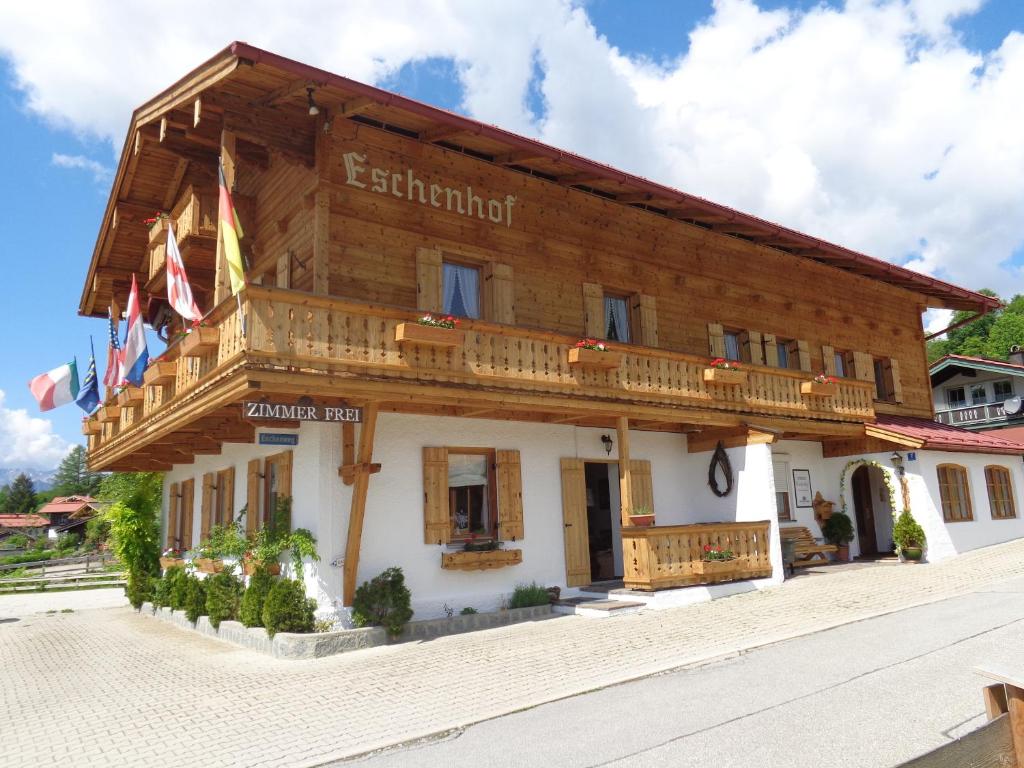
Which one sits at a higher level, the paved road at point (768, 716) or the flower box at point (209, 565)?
the flower box at point (209, 565)

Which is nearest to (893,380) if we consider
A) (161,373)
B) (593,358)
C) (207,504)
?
(593,358)

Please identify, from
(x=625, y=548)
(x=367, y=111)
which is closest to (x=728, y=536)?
(x=625, y=548)

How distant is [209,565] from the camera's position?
539 inches

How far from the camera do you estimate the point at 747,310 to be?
719 inches

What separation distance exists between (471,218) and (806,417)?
862 centimetres

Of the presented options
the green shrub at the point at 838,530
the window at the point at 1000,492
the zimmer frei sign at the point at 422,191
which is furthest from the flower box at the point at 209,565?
the window at the point at 1000,492

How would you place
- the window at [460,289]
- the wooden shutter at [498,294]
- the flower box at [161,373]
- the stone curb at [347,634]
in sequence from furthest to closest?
the wooden shutter at [498,294] < the window at [460,289] < the flower box at [161,373] < the stone curb at [347,634]

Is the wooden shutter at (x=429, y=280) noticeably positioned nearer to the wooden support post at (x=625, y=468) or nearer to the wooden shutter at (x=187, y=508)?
the wooden support post at (x=625, y=468)

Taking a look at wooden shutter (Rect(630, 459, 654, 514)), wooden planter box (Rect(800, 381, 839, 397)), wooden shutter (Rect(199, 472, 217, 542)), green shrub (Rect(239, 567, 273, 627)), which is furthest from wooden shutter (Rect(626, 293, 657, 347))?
wooden shutter (Rect(199, 472, 217, 542))

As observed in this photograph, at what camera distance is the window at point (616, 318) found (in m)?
15.5

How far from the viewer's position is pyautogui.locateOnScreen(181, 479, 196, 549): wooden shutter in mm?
18172

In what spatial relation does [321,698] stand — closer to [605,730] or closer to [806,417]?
[605,730]

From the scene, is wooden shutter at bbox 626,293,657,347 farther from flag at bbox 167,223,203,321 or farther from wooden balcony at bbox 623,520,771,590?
flag at bbox 167,223,203,321

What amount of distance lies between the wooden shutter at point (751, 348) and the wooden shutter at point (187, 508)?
1335 centimetres
